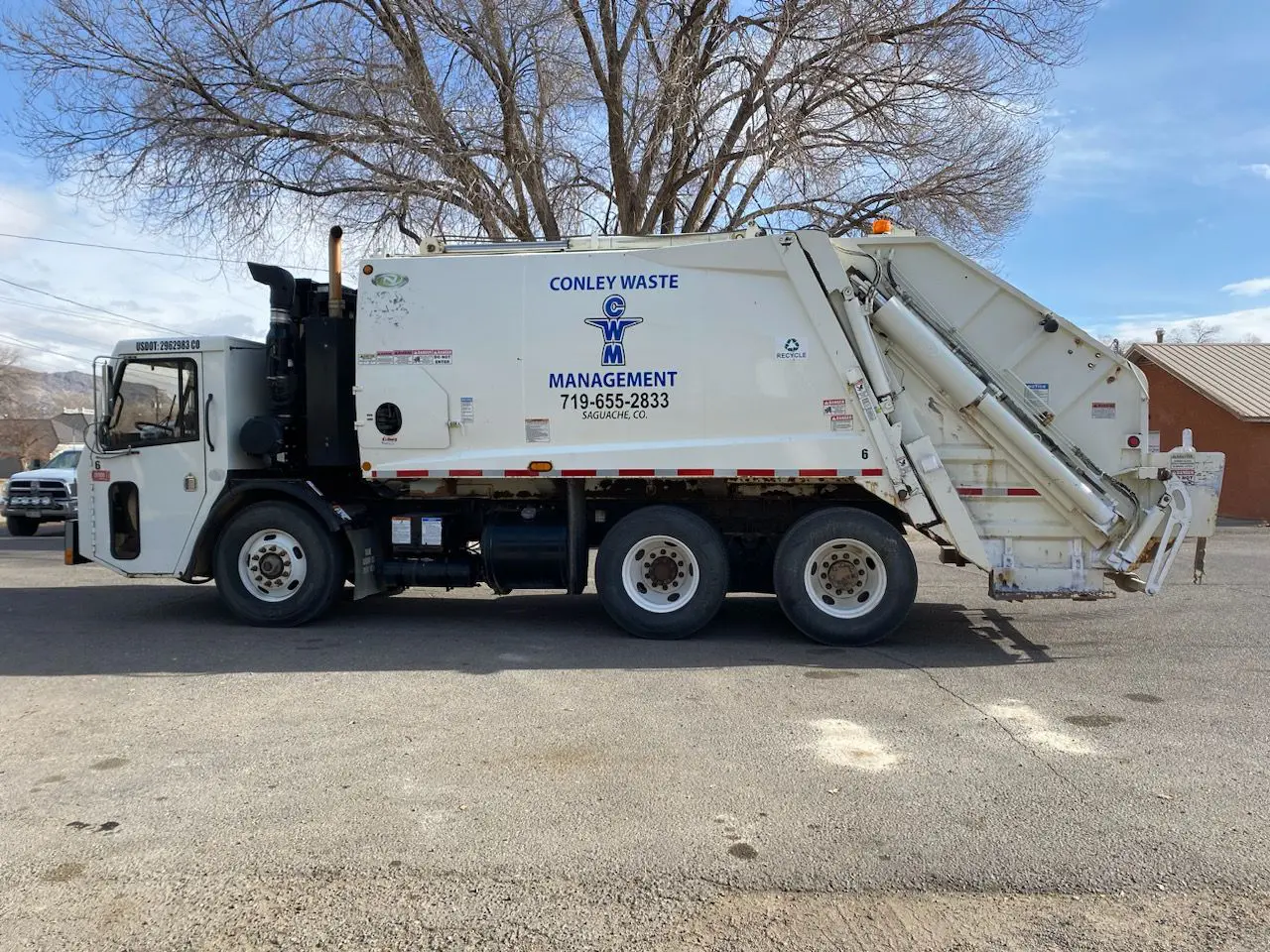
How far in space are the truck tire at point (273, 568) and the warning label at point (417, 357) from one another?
1.59 meters

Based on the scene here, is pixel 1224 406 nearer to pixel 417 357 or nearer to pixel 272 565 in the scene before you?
pixel 417 357

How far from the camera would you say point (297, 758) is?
15.7ft

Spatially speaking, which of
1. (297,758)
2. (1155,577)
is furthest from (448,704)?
(1155,577)

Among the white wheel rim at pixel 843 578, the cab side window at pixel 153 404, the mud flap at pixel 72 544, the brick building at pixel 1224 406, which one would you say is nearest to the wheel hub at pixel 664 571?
the white wheel rim at pixel 843 578

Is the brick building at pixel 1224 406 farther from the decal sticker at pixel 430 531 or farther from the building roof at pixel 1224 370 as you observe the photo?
the decal sticker at pixel 430 531

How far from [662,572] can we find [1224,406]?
20407 millimetres

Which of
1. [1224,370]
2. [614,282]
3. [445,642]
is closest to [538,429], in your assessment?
[614,282]

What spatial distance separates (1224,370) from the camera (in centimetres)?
2433

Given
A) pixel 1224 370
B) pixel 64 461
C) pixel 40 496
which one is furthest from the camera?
pixel 1224 370

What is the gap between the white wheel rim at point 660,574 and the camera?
767 cm

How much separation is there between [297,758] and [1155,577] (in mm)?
6446

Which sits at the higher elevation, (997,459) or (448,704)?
(997,459)

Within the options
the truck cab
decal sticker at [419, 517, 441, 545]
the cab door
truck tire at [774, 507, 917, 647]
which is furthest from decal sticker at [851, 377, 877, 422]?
the cab door

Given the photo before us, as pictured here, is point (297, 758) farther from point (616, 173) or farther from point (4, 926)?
point (616, 173)
